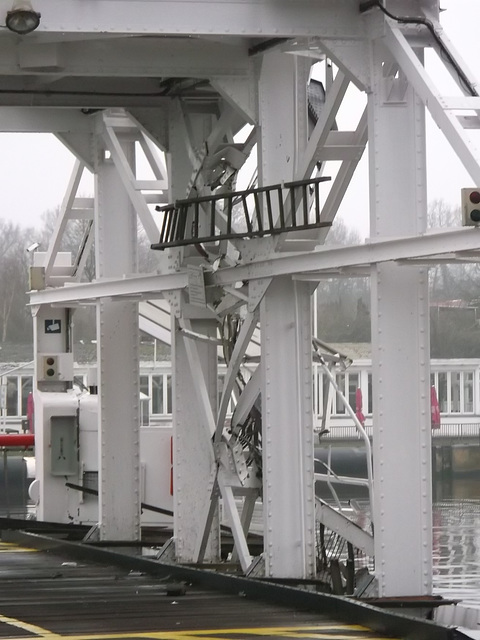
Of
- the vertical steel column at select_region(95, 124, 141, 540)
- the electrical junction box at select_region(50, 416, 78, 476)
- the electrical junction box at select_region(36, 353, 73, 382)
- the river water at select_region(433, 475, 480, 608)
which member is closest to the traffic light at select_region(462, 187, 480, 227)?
the vertical steel column at select_region(95, 124, 141, 540)

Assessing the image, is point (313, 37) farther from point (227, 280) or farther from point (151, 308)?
point (151, 308)

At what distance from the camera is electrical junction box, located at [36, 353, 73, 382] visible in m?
24.0

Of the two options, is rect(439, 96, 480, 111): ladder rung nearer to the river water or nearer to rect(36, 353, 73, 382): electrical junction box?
the river water

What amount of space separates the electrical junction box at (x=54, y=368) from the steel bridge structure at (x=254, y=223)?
300 centimetres

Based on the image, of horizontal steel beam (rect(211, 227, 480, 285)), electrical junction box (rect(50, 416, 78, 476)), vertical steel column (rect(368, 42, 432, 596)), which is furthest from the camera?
electrical junction box (rect(50, 416, 78, 476))

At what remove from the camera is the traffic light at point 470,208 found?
1131cm

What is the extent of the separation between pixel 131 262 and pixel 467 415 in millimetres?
55541

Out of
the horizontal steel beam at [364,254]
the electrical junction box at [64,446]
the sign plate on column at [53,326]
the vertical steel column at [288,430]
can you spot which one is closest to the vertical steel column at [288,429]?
the vertical steel column at [288,430]

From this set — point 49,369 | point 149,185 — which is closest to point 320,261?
point 149,185

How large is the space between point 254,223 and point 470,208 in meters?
4.37

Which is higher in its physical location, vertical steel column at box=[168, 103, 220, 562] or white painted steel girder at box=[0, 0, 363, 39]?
white painted steel girder at box=[0, 0, 363, 39]

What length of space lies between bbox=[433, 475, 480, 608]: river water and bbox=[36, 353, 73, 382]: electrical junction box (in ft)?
22.8

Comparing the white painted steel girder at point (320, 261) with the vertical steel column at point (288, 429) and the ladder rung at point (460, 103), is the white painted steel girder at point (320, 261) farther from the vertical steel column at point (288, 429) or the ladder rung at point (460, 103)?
the ladder rung at point (460, 103)

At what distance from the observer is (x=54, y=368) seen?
947 inches
